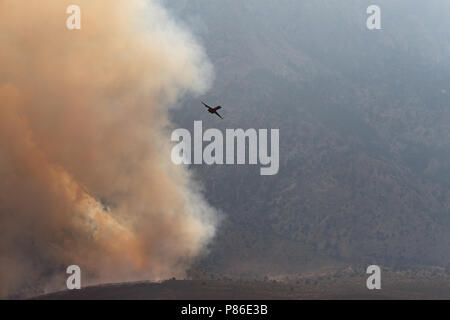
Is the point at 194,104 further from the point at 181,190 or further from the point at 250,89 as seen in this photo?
the point at 181,190

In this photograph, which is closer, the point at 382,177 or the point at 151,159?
the point at 151,159

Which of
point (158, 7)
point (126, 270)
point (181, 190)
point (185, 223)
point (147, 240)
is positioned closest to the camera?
point (126, 270)

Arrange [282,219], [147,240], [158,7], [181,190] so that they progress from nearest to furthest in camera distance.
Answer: [147,240] → [181,190] → [282,219] → [158,7]

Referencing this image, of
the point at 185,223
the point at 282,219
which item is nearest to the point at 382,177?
the point at 282,219

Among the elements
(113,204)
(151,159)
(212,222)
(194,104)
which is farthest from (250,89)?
(113,204)

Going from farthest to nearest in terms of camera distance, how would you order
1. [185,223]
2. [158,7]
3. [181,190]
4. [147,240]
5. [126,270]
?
[158,7] → [181,190] → [185,223] → [147,240] → [126,270]

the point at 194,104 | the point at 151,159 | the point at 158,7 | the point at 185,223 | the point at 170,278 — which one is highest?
the point at 158,7

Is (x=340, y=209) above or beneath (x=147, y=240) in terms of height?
above

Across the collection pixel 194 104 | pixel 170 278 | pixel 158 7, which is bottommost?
pixel 170 278

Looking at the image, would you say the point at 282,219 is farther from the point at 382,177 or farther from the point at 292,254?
the point at 382,177
